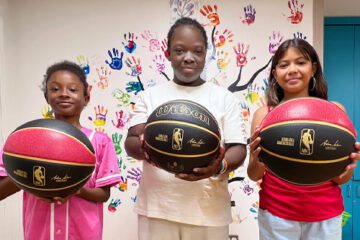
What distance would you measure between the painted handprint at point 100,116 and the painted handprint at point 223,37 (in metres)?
0.93

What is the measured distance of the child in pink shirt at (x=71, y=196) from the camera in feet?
4.16

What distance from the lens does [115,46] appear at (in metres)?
2.31

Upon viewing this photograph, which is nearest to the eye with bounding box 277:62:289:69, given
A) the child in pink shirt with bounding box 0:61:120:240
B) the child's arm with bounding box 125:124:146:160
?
the child's arm with bounding box 125:124:146:160

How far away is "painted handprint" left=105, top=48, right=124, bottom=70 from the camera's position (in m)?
2.30

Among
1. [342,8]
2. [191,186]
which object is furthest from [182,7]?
[342,8]

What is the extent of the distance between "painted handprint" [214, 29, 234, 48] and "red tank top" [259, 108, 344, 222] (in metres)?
1.24

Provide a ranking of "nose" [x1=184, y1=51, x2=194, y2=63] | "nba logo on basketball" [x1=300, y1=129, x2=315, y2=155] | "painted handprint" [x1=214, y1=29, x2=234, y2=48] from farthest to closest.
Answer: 1. "painted handprint" [x1=214, y1=29, x2=234, y2=48]
2. "nose" [x1=184, y1=51, x2=194, y2=63]
3. "nba logo on basketball" [x1=300, y1=129, x2=315, y2=155]

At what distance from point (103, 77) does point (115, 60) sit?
0.15 m

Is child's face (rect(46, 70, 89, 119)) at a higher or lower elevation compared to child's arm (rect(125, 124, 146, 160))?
higher
